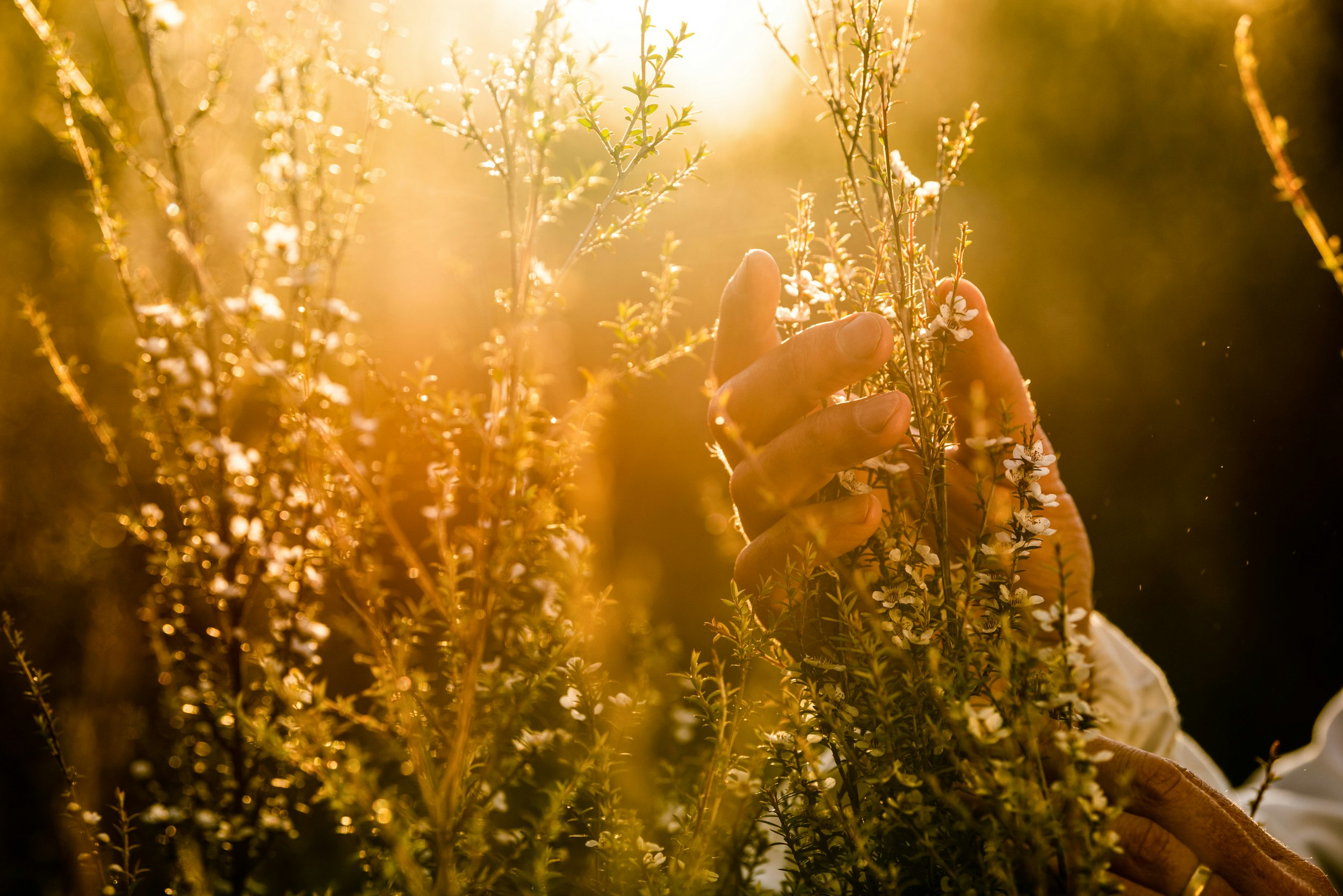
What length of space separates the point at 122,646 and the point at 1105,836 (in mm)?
4048

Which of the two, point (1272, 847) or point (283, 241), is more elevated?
point (283, 241)

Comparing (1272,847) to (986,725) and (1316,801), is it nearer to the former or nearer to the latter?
(986,725)

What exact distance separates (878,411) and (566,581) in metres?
0.80

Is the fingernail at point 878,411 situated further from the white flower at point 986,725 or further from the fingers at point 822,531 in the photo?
the white flower at point 986,725

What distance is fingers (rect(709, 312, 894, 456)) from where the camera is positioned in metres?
1.18

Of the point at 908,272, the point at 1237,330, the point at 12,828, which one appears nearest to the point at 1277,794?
the point at 1237,330

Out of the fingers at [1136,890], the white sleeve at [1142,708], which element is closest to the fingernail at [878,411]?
the fingers at [1136,890]

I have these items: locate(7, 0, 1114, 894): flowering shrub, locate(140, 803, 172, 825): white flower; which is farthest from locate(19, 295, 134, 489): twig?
locate(140, 803, 172, 825): white flower

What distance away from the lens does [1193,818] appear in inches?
39.7

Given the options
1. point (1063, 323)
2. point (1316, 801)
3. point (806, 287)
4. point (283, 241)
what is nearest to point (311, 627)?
point (283, 241)

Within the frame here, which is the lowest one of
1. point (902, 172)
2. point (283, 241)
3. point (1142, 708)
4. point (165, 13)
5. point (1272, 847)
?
point (1142, 708)

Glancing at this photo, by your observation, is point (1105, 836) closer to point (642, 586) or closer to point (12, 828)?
point (642, 586)

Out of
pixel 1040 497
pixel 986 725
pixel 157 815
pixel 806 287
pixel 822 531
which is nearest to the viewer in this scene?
pixel 986 725

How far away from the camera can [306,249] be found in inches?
70.2
